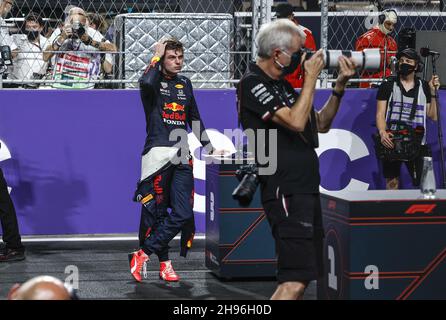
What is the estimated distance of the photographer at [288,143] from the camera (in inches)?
218

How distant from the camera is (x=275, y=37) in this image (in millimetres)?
5707

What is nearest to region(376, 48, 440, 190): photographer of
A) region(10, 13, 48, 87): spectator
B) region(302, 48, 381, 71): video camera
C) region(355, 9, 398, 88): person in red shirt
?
region(355, 9, 398, 88): person in red shirt

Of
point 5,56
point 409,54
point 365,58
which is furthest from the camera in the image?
point 409,54

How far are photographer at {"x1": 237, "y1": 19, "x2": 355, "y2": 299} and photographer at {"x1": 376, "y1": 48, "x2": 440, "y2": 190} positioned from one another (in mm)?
4731

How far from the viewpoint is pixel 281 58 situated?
18.8ft

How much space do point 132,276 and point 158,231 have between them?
1.71ft

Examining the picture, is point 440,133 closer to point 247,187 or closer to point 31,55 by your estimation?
point 31,55

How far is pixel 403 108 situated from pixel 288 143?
5.07 metres

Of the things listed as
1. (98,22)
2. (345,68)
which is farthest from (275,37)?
(98,22)

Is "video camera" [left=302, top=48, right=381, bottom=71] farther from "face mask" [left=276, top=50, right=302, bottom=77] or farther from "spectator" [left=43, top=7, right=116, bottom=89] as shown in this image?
"spectator" [left=43, top=7, right=116, bottom=89]

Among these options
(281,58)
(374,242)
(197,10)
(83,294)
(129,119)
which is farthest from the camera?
(197,10)

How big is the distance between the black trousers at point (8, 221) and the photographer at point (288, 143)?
166 inches
